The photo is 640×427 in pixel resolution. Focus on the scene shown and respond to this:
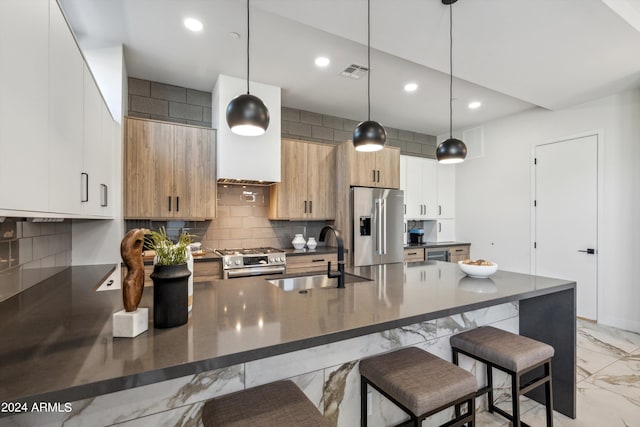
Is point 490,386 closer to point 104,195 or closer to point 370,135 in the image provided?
point 370,135

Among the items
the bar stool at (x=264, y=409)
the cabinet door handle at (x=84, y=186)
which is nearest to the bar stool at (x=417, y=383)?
the bar stool at (x=264, y=409)

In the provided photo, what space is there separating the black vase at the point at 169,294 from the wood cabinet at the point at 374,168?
314 cm

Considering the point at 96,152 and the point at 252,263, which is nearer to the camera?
the point at 96,152

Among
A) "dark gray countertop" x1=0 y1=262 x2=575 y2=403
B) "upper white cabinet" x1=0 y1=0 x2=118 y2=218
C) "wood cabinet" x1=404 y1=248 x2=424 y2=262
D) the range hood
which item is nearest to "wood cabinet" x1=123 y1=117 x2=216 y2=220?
the range hood

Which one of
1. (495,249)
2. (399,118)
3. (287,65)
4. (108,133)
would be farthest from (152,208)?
(495,249)

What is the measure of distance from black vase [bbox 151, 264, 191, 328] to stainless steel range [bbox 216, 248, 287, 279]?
204cm

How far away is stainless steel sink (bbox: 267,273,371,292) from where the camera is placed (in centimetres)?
220

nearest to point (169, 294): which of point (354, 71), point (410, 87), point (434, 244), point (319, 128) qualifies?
point (354, 71)

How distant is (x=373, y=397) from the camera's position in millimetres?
1670

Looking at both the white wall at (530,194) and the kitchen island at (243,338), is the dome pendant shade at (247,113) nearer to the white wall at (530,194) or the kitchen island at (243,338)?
the kitchen island at (243,338)

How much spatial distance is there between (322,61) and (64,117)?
91.7 inches

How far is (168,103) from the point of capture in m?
3.51

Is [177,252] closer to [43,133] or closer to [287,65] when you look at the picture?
[43,133]

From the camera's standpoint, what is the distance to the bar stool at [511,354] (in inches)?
64.7
